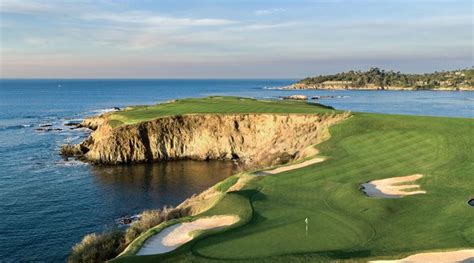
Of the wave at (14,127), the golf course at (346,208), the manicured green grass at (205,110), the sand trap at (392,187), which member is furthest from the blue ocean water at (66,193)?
the wave at (14,127)

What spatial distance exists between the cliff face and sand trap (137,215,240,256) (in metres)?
28.8

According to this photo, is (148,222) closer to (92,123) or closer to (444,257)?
(444,257)

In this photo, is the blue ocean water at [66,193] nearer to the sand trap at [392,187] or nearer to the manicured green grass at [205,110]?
the manicured green grass at [205,110]

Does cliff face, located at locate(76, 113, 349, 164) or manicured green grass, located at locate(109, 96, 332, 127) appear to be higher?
manicured green grass, located at locate(109, 96, 332, 127)

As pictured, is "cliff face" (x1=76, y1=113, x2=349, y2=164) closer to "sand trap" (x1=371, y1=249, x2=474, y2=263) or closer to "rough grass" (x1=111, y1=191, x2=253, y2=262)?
"rough grass" (x1=111, y1=191, x2=253, y2=262)

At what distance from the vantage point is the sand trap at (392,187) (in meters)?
24.9

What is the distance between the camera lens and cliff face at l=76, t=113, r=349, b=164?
169ft

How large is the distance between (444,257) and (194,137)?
40.7m

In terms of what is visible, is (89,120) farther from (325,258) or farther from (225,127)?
(325,258)

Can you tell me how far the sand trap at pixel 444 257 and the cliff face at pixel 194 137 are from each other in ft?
111

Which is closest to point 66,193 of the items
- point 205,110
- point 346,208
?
point 205,110

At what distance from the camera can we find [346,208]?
22625 millimetres

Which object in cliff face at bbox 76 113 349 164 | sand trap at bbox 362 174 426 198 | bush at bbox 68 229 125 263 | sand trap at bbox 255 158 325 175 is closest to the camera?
bush at bbox 68 229 125 263

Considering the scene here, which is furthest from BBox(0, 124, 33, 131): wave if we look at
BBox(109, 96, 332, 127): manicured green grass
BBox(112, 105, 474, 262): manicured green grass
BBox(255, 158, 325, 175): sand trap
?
BBox(255, 158, 325, 175): sand trap
